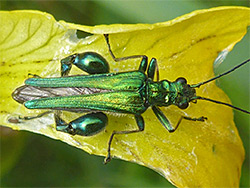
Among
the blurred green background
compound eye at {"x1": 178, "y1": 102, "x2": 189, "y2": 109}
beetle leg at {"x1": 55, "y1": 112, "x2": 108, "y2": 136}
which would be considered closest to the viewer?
beetle leg at {"x1": 55, "y1": 112, "x2": 108, "y2": 136}

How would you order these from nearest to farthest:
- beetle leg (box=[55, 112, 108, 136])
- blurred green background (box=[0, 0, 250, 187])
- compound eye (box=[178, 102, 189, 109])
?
beetle leg (box=[55, 112, 108, 136]) → compound eye (box=[178, 102, 189, 109]) → blurred green background (box=[0, 0, 250, 187])

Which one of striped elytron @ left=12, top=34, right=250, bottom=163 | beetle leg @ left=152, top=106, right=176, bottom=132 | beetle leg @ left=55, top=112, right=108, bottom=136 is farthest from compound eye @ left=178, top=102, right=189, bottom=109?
beetle leg @ left=55, top=112, right=108, bottom=136

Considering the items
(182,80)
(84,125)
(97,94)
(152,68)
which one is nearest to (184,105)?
(182,80)

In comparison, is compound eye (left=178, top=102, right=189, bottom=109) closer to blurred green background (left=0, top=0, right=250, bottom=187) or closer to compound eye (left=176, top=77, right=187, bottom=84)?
compound eye (left=176, top=77, right=187, bottom=84)

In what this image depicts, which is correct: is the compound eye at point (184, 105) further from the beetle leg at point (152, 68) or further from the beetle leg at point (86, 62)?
the beetle leg at point (86, 62)

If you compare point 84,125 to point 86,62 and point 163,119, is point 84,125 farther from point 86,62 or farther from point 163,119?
point 163,119

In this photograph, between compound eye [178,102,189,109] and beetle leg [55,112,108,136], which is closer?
beetle leg [55,112,108,136]

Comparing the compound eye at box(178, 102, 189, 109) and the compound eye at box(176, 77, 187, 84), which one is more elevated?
the compound eye at box(176, 77, 187, 84)
